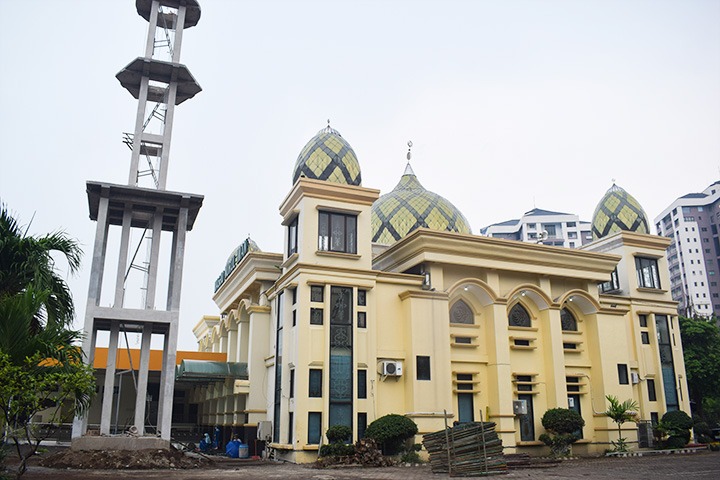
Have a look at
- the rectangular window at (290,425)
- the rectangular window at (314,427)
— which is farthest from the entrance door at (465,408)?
the rectangular window at (290,425)

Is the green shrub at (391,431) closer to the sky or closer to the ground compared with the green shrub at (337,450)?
closer to the sky

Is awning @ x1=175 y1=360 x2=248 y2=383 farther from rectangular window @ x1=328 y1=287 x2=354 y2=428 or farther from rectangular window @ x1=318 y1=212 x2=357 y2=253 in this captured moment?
rectangular window @ x1=318 y1=212 x2=357 y2=253

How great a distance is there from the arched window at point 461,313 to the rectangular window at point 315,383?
6114 mm

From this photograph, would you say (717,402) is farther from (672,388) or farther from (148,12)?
(148,12)

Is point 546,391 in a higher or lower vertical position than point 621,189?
lower

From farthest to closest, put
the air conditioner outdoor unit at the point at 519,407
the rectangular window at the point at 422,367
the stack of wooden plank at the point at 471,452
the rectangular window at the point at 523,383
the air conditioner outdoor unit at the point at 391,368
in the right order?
the rectangular window at the point at 523,383
the air conditioner outdoor unit at the point at 519,407
the rectangular window at the point at 422,367
the air conditioner outdoor unit at the point at 391,368
the stack of wooden plank at the point at 471,452

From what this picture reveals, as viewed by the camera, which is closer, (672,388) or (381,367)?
(381,367)

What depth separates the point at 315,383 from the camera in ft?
68.1

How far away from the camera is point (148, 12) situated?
22.7 m

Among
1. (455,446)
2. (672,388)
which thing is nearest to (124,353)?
(455,446)

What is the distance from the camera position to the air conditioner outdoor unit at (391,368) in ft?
70.6

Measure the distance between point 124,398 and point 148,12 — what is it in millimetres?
20975

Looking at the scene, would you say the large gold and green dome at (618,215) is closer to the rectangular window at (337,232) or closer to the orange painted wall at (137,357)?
the rectangular window at (337,232)

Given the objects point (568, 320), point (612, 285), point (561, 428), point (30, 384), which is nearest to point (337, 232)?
point (561, 428)
